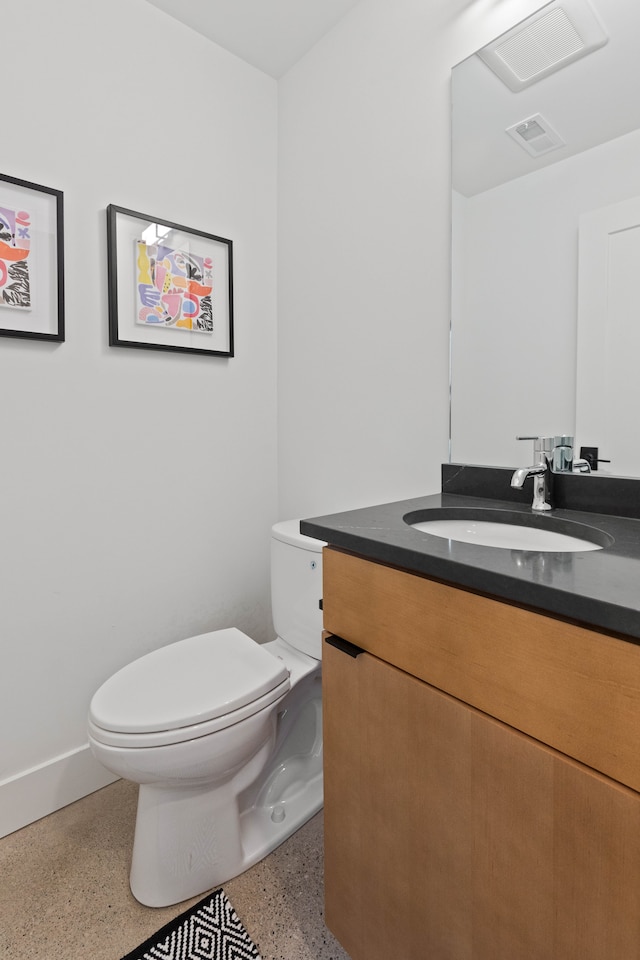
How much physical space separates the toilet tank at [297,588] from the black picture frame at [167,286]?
705 millimetres

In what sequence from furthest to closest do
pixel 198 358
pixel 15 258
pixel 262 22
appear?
pixel 198 358 < pixel 262 22 < pixel 15 258

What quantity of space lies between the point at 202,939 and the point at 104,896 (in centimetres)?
28

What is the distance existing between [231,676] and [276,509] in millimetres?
817

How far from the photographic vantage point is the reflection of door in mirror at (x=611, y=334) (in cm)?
103

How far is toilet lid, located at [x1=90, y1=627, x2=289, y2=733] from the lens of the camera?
1079mm

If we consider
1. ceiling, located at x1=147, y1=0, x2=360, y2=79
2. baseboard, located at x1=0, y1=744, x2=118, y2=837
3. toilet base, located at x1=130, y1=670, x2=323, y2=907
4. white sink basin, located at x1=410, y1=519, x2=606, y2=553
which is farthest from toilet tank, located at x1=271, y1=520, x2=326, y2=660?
ceiling, located at x1=147, y1=0, x2=360, y2=79

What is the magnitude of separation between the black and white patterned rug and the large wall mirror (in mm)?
1198

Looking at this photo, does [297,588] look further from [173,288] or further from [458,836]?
[173,288]

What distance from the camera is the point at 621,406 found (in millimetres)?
1057

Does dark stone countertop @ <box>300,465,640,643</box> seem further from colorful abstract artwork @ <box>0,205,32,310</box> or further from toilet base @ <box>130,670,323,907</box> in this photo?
colorful abstract artwork @ <box>0,205,32,310</box>

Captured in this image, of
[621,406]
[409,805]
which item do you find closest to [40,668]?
[409,805]

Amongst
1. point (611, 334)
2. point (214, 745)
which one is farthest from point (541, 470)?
point (214, 745)

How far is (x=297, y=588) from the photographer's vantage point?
147 cm

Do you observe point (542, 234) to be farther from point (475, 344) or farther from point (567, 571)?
point (567, 571)
